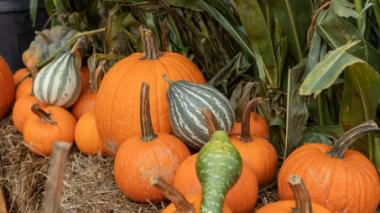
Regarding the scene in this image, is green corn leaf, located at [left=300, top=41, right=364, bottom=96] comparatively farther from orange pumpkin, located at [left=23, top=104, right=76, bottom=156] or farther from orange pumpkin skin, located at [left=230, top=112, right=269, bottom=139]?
orange pumpkin, located at [left=23, top=104, right=76, bottom=156]

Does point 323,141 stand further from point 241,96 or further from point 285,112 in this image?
point 241,96

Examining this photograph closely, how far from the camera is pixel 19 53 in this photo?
10.7 ft

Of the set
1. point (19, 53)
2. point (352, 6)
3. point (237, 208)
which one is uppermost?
point (352, 6)

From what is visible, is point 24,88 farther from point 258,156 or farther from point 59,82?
point 258,156

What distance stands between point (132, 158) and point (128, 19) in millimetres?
943

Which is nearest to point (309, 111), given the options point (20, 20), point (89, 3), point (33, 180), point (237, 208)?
point (237, 208)

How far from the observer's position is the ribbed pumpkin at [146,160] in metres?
1.49

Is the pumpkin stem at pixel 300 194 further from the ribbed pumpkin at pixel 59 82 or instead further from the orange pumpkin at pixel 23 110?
the orange pumpkin at pixel 23 110

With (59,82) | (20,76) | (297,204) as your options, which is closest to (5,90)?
(20,76)

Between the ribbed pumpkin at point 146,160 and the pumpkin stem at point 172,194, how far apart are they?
0.48 metres

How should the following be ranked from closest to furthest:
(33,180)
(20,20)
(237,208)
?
(237,208)
(33,180)
(20,20)

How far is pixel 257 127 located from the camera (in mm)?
1703

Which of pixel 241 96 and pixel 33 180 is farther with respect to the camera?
pixel 33 180

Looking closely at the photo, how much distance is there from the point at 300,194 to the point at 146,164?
1.95ft
